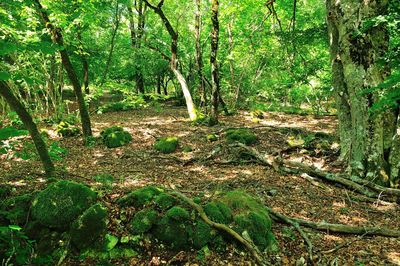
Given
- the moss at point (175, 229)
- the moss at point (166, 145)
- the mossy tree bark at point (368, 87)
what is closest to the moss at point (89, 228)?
the moss at point (175, 229)

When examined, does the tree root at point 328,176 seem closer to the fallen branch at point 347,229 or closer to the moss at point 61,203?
the fallen branch at point 347,229

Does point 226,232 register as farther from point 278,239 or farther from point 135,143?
point 135,143

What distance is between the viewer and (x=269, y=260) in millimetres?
3949

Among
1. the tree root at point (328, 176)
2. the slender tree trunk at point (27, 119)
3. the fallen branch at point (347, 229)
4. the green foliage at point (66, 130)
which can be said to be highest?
the slender tree trunk at point (27, 119)

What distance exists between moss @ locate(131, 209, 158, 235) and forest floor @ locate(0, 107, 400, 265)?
7.8 inches

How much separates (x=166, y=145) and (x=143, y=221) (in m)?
5.63

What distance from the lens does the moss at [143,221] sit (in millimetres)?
4149

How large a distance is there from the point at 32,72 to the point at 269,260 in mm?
11696

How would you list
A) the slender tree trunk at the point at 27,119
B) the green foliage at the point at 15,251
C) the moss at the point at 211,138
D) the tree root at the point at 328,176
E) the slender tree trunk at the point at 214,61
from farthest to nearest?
1. the slender tree trunk at the point at 214,61
2. the moss at the point at 211,138
3. the tree root at the point at 328,176
4. the slender tree trunk at the point at 27,119
5. the green foliage at the point at 15,251

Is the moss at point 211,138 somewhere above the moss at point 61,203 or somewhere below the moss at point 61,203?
below

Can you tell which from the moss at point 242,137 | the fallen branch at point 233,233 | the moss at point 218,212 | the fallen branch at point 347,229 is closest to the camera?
the fallen branch at point 233,233

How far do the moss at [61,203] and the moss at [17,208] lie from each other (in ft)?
0.53

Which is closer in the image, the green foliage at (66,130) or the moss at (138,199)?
the moss at (138,199)

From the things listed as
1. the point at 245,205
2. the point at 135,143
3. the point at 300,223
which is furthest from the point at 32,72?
the point at 300,223
